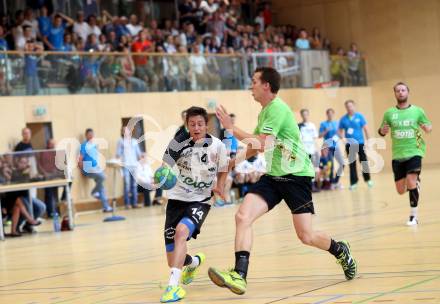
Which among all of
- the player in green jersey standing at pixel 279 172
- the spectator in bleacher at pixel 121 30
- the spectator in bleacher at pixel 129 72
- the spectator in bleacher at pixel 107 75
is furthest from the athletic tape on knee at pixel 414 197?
the spectator in bleacher at pixel 121 30

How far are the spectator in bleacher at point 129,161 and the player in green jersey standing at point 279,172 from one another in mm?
16527

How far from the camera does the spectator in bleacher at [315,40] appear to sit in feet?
121

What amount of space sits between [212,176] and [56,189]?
1379 centimetres

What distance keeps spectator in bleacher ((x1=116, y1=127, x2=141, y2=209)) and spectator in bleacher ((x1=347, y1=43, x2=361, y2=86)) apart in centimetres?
1375

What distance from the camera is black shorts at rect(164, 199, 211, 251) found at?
9.52 meters

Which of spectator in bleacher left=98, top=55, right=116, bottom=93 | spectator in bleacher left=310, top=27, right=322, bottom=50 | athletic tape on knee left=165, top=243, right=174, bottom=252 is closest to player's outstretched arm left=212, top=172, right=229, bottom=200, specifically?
athletic tape on knee left=165, top=243, right=174, bottom=252

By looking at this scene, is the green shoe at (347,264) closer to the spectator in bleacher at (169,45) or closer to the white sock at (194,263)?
the white sock at (194,263)

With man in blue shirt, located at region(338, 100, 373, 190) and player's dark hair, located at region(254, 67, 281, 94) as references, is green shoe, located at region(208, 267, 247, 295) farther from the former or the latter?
man in blue shirt, located at region(338, 100, 373, 190)

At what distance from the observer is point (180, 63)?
28328 mm

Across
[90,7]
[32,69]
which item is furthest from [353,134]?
[90,7]

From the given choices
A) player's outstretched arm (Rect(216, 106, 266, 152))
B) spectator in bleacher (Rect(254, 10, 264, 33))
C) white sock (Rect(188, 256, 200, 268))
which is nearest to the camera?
player's outstretched arm (Rect(216, 106, 266, 152))

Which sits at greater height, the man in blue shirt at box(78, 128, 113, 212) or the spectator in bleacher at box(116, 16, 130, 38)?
the spectator in bleacher at box(116, 16, 130, 38)

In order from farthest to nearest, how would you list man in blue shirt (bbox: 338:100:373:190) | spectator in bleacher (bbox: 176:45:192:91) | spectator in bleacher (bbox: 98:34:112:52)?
spectator in bleacher (bbox: 176:45:192:91)
spectator in bleacher (bbox: 98:34:112:52)
man in blue shirt (bbox: 338:100:373:190)

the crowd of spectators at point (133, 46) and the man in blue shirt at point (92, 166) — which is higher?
the crowd of spectators at point (133, 46)
